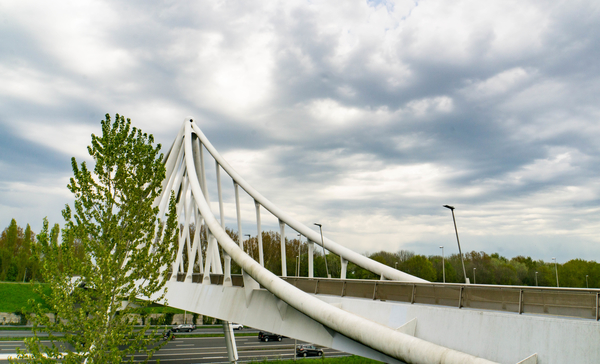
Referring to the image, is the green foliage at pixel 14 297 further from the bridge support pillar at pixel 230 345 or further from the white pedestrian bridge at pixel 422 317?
A: the white pedestrian bridge at pixel 422 317

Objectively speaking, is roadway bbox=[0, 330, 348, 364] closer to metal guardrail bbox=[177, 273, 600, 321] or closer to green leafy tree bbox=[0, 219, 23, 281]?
metal guardrail bbox=[177, 273, 600, 321]

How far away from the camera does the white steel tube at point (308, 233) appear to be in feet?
60.3

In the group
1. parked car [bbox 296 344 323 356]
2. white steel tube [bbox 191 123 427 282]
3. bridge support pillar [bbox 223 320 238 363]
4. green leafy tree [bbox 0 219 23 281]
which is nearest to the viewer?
white steel tube [bbox 191 123 427 282]

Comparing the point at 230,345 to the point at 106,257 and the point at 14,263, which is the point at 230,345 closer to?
the point at 106,257

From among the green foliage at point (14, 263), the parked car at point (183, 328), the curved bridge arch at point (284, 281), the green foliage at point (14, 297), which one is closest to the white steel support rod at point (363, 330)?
the curved bridge arch at point (284, 281)

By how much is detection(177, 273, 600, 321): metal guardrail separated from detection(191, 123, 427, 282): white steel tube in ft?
10.5

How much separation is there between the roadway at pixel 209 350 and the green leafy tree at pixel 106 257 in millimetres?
19991

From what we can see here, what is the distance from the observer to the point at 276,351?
3666 cm

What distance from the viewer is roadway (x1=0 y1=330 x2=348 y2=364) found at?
105ft

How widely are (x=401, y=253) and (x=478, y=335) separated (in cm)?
10180

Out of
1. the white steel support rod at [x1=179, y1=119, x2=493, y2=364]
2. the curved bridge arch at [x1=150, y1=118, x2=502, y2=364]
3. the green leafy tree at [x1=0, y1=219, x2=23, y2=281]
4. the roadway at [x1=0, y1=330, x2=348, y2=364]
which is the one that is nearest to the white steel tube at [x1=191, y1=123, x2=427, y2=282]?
the curved bridge arch at [x1=150, y1=118, x2=502, y2=364]

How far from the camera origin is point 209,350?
3619 cm

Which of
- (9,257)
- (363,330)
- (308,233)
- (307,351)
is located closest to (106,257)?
(363,330)

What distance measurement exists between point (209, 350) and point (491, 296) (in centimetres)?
3243
